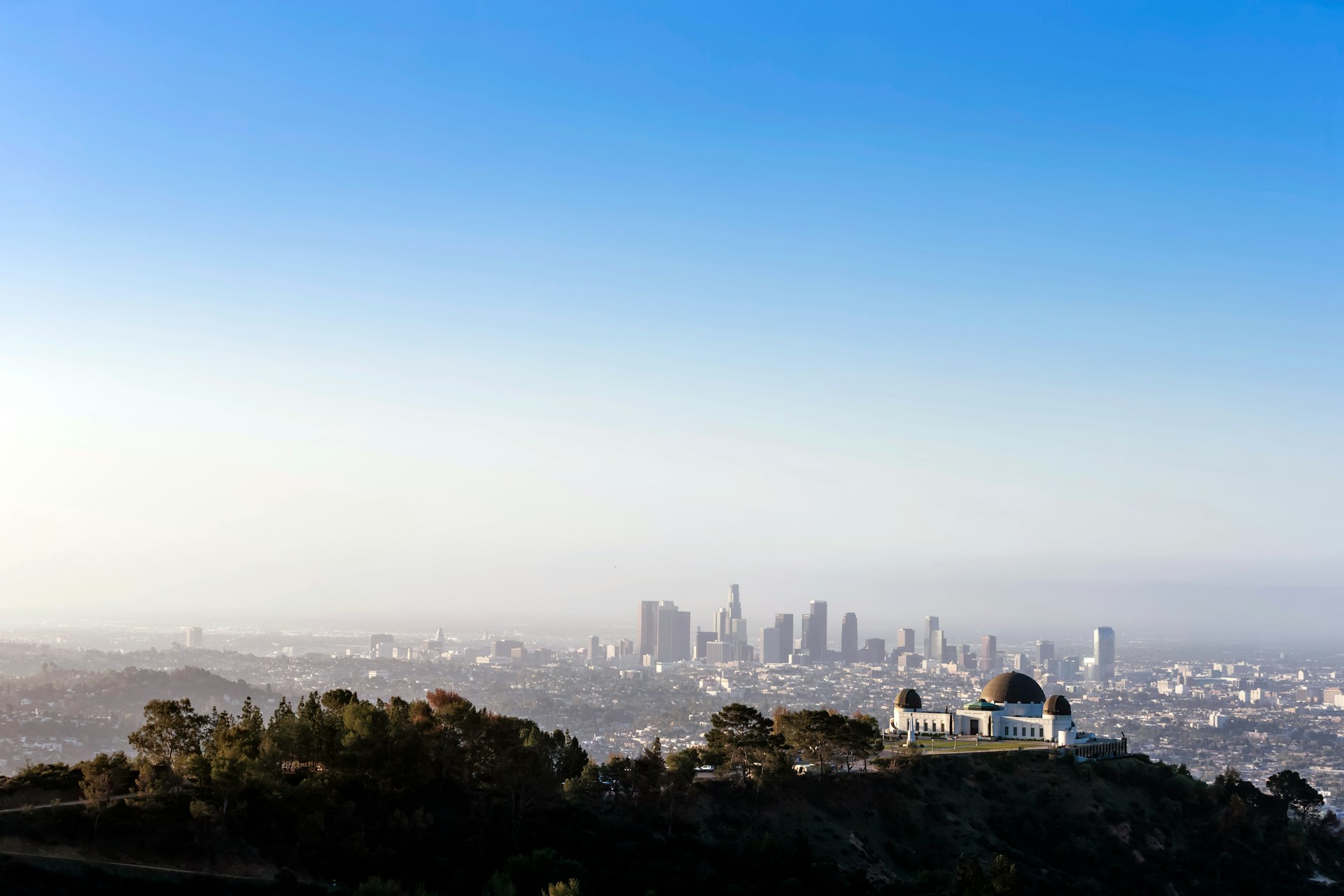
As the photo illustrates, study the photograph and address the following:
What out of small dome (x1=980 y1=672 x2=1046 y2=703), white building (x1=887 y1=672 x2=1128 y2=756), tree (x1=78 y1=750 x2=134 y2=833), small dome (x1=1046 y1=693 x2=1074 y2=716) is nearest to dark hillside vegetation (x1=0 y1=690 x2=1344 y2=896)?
tree (x1=78 y1=750 x2=134 y2=833)

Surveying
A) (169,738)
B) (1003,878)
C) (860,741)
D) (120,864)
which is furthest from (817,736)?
(120,864)

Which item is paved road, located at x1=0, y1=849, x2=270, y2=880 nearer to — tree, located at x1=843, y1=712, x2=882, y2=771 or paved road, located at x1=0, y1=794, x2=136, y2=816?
paved road, located at x1=0, y1=794, x2=136, y2=816

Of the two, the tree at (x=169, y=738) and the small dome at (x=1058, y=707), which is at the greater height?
the tree at (x=169, y=738)

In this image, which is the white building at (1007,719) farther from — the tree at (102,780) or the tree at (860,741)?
the tree at (102,780)

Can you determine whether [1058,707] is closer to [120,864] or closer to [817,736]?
[817,736]

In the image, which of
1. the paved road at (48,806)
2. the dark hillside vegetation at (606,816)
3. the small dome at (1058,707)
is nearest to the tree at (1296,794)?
the dark hillside vegetation at (606,816)

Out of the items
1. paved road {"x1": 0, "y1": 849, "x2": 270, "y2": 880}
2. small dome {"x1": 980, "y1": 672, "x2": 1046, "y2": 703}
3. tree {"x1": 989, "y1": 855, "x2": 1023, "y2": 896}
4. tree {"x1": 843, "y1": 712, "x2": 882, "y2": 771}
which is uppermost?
small dome {"x1": 980, "y1": 672, "x2": 1046, "y2": 703}
